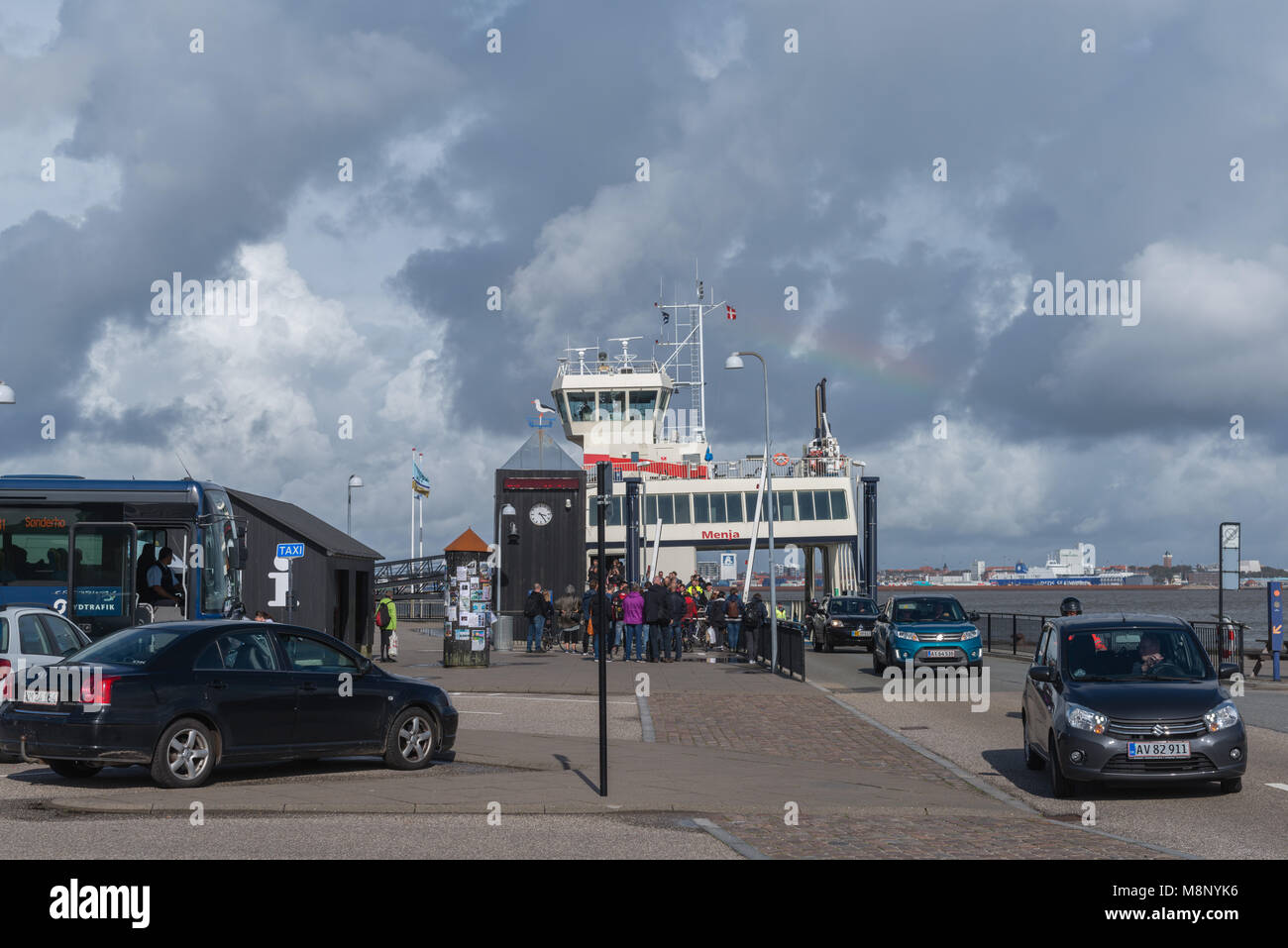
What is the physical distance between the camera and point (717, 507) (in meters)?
68.8

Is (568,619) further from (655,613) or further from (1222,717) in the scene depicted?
(1222,717)

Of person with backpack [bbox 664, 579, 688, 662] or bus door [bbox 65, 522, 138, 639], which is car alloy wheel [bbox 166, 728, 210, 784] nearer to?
bus door [bbox 65, 522, 138, 639]

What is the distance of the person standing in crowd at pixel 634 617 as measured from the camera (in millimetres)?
32344

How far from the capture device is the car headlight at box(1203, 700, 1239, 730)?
11867mm

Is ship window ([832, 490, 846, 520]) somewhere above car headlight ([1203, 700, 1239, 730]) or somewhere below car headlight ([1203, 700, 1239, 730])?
above

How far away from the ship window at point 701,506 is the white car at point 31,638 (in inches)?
2142

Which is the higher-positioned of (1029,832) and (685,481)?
(685,481)

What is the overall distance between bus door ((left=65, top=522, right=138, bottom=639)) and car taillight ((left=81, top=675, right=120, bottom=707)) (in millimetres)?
10119

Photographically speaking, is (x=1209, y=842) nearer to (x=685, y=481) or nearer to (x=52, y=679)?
(x=52, y=679)

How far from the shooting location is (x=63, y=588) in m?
21.4

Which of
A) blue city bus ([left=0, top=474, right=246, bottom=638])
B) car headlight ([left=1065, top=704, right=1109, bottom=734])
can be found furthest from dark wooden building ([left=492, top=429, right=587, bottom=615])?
car headlight ([left=1065, top=704, right=1109, bottom=734])


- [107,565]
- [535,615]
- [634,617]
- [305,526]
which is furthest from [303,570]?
[107,565]
